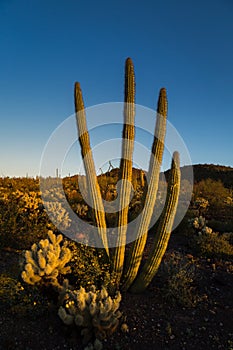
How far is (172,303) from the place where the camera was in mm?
4812

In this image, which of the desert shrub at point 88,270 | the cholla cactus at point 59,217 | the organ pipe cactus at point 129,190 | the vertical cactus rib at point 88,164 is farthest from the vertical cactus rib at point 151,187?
the cholla cactus at point 59,217

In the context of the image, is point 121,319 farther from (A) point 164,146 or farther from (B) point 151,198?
(A) point 164,146

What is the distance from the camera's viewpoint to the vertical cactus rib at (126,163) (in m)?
4.99

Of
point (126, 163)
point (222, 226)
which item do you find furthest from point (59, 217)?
point (222, 226)

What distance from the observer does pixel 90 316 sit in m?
3.83

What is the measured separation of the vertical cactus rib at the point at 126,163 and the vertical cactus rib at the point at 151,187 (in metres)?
0.18

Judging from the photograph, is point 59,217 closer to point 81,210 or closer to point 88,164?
point 81,210

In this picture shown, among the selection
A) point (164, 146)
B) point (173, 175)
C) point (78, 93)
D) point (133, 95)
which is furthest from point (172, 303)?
point (78, 93)

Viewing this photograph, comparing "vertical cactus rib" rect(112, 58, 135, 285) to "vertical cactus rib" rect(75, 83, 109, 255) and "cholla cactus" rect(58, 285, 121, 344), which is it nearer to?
"vertical cactus rib" rect(75, 83, 109, 255)

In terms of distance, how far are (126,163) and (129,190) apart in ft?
1.39

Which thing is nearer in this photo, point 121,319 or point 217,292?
point 121,319

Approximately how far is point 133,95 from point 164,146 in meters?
0.95

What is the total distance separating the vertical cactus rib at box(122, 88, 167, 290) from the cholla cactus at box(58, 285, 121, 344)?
48.0 inches

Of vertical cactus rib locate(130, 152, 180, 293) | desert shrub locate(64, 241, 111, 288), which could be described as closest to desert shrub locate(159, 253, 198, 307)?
vertical cactus rib locate(130, 152, 180, 293)
